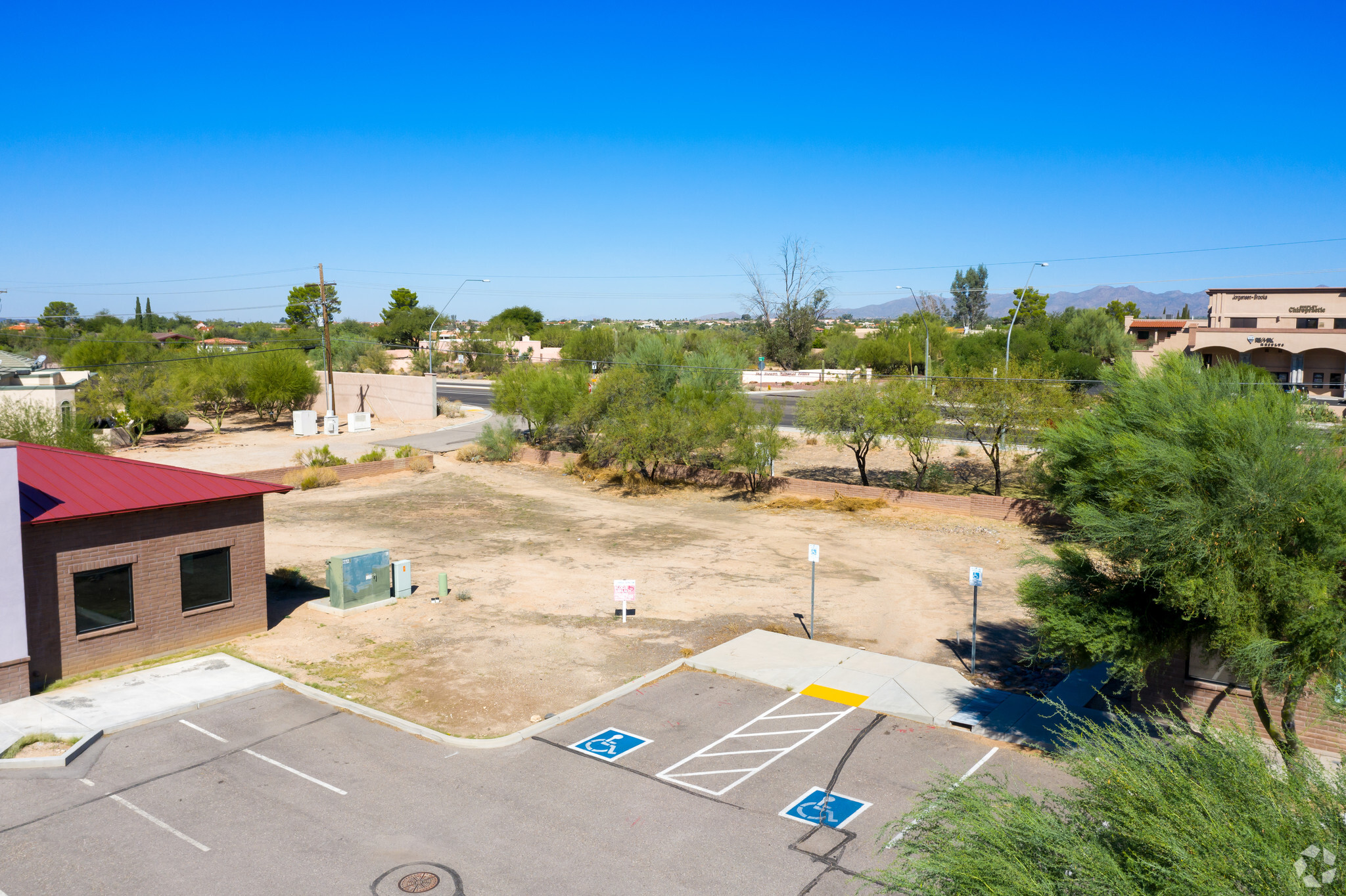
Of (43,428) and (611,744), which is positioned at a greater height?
(43,428)

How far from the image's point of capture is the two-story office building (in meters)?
55.8

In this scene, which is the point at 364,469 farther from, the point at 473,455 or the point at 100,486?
the point at 100,486

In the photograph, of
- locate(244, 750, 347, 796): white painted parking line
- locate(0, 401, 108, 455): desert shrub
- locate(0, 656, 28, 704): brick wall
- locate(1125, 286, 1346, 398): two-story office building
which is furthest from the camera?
locate(1125, 286, 1346, 398): two-story office building

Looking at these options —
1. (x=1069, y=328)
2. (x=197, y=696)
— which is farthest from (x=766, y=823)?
(x=1069, y=328)

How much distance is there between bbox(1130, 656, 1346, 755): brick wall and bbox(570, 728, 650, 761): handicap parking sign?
7299 millimetres

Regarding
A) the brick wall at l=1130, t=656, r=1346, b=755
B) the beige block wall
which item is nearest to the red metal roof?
the brick wall at l=1130, t=656, r=1346, b=755

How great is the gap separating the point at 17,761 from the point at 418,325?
121213mm

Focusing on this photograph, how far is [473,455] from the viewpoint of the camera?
45281 millimetres

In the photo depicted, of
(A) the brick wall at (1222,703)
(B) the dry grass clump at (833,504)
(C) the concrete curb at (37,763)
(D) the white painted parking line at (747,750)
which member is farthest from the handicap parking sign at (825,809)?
(B) the dry grass clump at (833,504)

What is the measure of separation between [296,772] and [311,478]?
1038 inches

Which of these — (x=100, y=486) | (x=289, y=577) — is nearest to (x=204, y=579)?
(x=100, y=486)

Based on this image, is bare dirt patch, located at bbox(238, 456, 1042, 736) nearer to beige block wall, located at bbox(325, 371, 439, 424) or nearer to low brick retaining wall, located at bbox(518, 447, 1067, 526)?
low brick retaining wall, located at bbox(518, 447, 1067, 526)

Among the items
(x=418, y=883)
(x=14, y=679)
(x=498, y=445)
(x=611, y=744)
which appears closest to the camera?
(x=418, y=883)

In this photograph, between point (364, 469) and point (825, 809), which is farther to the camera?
point (364, 469)
